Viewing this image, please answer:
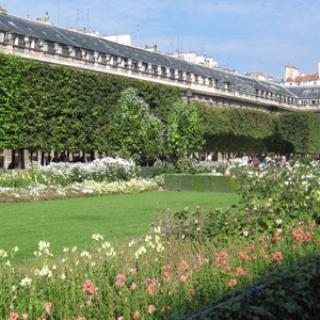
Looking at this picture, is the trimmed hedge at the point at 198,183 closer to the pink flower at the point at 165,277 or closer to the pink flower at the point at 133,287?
the pink flower at the point at 165,277

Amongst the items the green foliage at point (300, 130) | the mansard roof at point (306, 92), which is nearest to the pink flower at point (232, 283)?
the green foliage at point (300, 130)

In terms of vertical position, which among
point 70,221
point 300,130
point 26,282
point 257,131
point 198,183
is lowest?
point 70,221

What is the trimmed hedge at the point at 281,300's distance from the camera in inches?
144

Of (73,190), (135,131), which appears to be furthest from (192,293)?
(135,131)

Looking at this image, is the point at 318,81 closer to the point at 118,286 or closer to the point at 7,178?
the point at 7,178

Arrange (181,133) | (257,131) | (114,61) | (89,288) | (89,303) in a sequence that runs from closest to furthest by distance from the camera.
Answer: (89,303), (89,288), (181,133), (114,61), (257,131)

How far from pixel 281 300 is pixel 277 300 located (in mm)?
43

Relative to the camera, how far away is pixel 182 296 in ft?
15.3

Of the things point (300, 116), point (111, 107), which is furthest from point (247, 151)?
point (111, 107)

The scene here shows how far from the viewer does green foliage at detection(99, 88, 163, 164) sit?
31.5 m

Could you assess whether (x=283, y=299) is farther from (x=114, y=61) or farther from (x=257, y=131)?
(x=257, y=131)

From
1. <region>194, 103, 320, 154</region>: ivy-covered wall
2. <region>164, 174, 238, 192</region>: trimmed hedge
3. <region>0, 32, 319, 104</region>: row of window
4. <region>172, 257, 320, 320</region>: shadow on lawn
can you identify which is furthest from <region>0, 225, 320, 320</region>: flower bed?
<region>194, 103, 320, 154</region>: ivy-covered wall

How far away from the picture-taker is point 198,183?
25.1 metres

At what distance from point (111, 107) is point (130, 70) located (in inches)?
826
